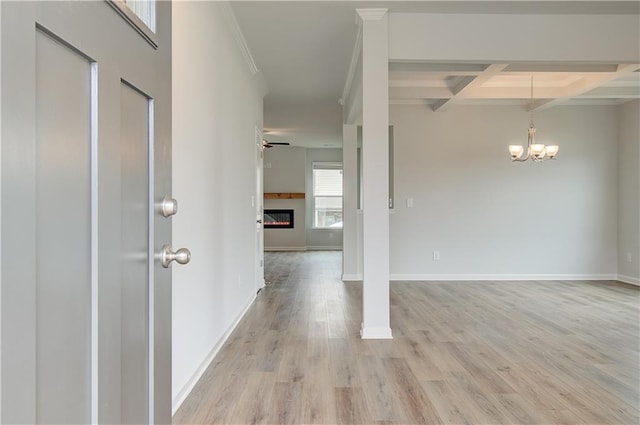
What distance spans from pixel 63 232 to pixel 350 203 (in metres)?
4.83

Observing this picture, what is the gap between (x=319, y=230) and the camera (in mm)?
9703

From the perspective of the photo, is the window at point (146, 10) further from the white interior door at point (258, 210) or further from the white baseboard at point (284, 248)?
the white baseboard at point (284, 248)

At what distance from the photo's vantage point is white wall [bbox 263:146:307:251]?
370 inches

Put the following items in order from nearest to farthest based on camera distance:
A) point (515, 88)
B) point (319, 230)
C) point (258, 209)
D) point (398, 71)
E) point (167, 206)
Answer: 1. point (167, 206)
2. point (398, 71)
3. point (258, 209)
4. point (515, 88)
5. point (319, 230)

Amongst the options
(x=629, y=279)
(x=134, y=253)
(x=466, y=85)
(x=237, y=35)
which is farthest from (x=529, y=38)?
(x=629, y=279)

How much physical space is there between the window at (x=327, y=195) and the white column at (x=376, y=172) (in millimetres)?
6771

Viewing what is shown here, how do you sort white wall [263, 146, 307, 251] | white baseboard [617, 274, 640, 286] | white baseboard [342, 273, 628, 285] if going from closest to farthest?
1. white baseboard [617, 274, 640, 286]
2. white baseboard [342, 273, 628, 285]
3. white wall [263, 146, 307, 251]

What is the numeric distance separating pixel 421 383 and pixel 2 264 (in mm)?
2188

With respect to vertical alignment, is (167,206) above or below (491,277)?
above

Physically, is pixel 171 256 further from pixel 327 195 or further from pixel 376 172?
pixel 327 195

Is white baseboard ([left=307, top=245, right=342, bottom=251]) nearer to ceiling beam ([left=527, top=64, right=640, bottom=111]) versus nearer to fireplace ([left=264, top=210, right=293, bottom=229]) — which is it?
fireplace ([left=264, top=210, right=293, bottom=229])

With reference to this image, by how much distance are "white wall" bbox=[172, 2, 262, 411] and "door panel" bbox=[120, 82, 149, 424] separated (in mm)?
993

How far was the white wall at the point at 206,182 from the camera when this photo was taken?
1925 mm

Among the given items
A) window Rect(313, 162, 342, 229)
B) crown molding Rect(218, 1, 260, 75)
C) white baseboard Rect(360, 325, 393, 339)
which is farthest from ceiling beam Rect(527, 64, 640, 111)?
window Rect(313, 162, 342, 229)
